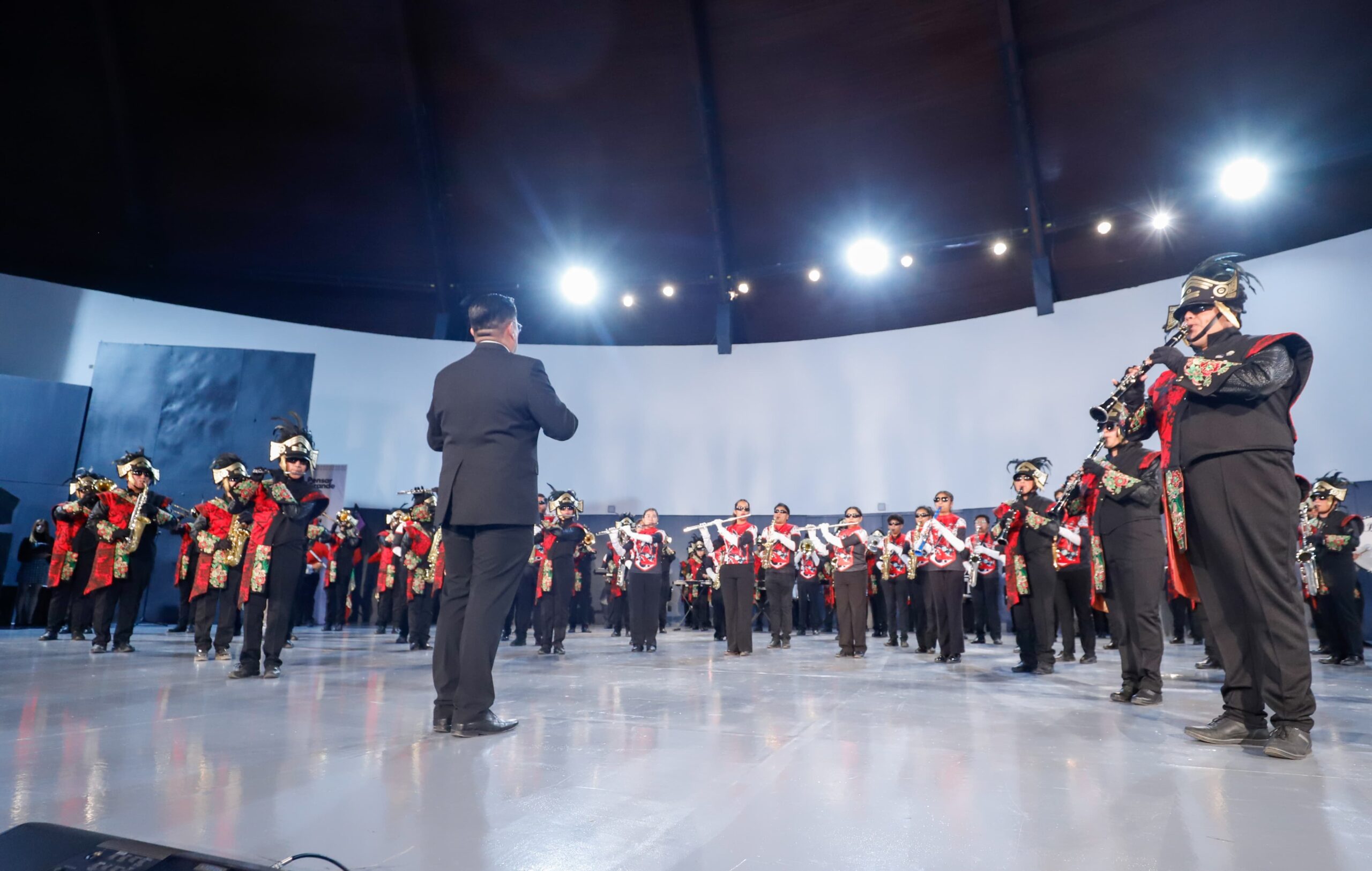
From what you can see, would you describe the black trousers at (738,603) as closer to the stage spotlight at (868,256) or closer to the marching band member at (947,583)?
the marching band member at (947,583)

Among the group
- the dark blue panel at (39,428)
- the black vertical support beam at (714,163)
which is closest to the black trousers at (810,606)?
the black vertical support beam at (714,163)

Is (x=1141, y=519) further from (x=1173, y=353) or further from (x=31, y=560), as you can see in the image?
(x=31, y=560)

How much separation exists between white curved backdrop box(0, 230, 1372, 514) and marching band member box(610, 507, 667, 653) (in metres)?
5.52

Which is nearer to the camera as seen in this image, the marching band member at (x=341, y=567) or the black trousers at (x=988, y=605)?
the black trousers at (x=988, y=605)

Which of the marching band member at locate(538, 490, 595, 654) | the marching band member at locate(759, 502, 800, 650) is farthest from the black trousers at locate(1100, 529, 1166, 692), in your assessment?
the marching band member at locate(538, 490, 595, 654)

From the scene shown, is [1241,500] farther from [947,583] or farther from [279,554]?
[279,554]

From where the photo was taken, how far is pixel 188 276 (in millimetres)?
11820

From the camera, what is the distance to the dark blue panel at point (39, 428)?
34.3 ft

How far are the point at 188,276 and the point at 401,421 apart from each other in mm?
A: 4090

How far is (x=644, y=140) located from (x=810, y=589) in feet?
29.9

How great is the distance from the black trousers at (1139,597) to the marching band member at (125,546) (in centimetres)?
806

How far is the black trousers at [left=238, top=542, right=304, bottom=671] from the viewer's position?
4.79 m

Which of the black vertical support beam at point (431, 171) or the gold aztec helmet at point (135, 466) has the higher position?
the black vertical support beam at point (431, 171)

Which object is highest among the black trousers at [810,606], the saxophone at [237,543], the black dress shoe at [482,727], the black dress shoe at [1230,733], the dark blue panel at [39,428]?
the dark blue panel at [39,428]
